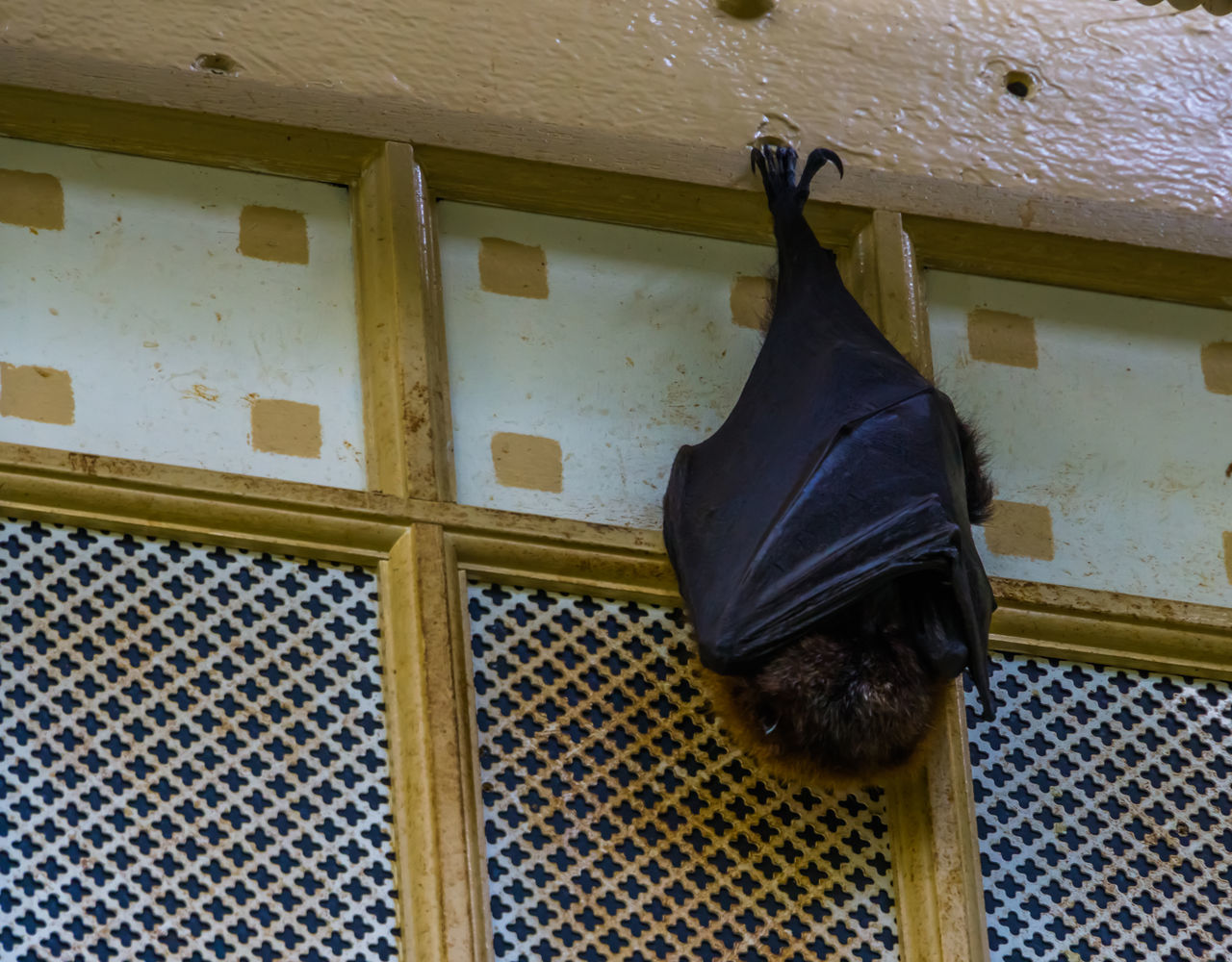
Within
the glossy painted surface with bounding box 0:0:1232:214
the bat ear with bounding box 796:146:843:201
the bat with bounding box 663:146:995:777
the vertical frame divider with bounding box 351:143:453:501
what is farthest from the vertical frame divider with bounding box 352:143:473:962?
the bat ear with bounding box 796:146:843:201

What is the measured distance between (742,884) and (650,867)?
0.16 metres

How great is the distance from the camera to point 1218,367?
4.67 metres

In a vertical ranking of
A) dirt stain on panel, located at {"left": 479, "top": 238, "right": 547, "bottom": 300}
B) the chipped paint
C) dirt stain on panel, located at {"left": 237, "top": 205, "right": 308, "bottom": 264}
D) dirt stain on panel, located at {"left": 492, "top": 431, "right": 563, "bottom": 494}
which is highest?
dirt stain on panel, located at {"left": 237, "top": 205, "right": 308, "bottom": 264}

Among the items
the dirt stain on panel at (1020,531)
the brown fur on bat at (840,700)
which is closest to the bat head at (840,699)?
the brown fur on bat at (840,700)

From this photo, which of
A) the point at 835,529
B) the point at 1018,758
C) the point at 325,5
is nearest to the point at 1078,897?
the point at 1018,758

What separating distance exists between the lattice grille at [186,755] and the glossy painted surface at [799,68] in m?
1.02

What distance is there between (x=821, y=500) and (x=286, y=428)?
3.18 ft

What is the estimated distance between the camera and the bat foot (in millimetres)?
4359

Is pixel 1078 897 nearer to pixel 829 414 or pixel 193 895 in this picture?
pixel 829 414

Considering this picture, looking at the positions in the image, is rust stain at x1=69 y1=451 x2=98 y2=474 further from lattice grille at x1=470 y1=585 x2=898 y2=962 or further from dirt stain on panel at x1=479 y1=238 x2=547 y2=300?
dirt stain on panel at x1=479 y1=238 x2=547 y2=300

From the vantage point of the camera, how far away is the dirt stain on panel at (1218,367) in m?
4.65

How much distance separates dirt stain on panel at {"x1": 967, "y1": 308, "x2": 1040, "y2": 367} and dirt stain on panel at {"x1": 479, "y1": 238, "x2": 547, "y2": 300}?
87cm

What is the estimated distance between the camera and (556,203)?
4473 millimetres

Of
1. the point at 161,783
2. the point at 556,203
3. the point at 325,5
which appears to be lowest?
the point at 161,783
